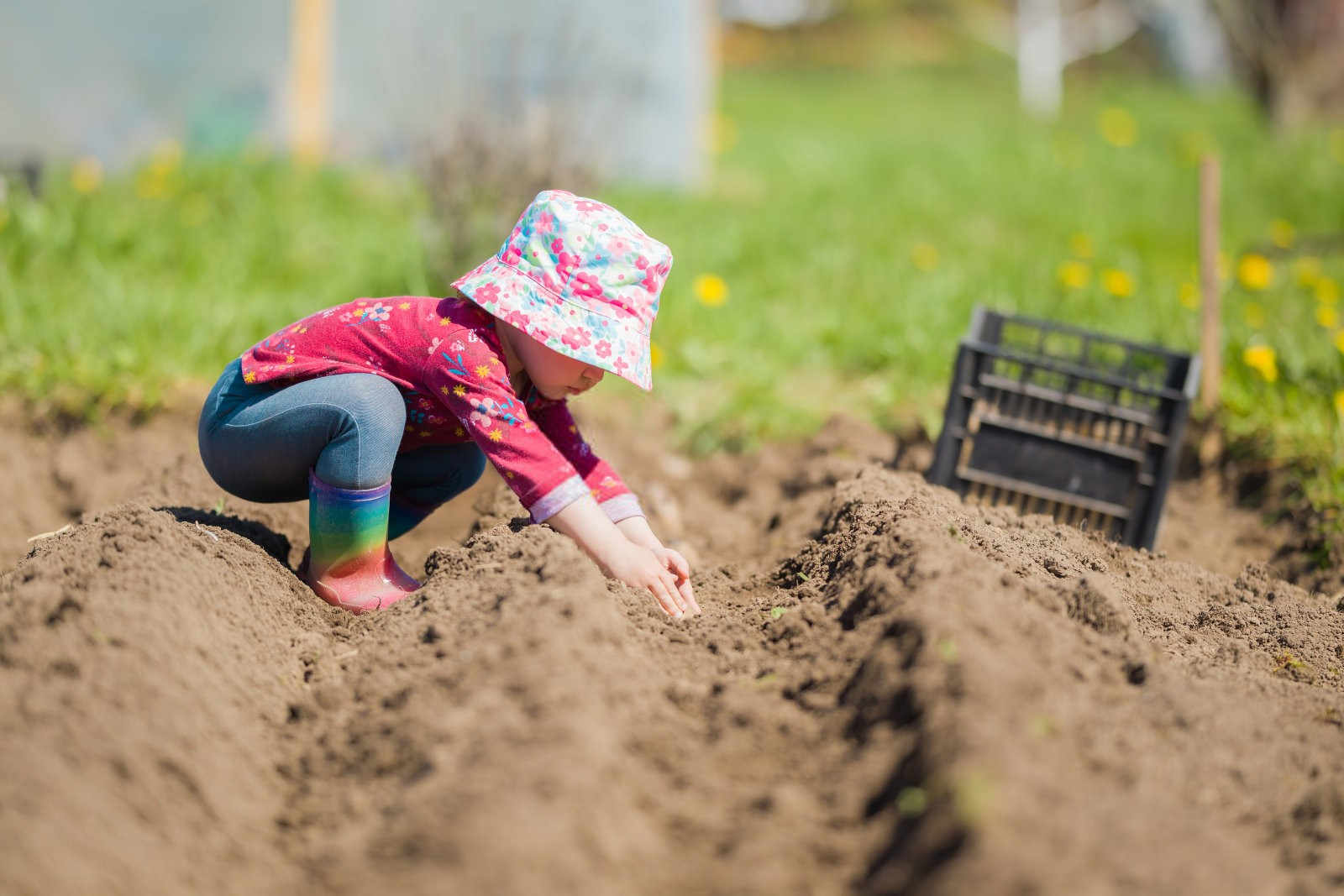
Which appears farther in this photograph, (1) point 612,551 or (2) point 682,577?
(2) point 682,577

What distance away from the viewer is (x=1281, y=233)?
5.18m

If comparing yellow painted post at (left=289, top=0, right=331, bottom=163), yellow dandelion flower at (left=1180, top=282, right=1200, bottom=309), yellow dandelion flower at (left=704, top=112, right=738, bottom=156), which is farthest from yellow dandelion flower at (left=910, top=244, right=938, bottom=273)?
yellow painted post at (left=289, top=0, right=331, bottom=163)

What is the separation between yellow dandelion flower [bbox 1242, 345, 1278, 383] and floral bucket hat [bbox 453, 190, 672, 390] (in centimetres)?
220

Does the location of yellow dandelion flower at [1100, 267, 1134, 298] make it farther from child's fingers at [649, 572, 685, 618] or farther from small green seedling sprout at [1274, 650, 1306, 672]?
child's fingers at [649, 572, 685, 618]

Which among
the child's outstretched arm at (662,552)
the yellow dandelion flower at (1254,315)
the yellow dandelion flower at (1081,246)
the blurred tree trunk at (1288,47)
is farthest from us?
the blurred tree trunk at (1288,47)

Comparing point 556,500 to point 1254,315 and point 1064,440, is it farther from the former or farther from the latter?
point 1254,315

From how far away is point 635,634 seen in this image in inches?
78.9

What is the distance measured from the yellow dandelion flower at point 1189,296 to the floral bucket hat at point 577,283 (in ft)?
9.05

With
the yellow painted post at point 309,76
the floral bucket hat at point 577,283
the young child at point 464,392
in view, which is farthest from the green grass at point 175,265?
the floral bucket hat at point 577,283

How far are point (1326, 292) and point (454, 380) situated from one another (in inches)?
139

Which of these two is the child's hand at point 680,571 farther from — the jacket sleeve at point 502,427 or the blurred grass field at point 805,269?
the blurred grass field at point 805,269

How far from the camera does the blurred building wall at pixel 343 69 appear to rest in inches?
231

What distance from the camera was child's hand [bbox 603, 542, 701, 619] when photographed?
2229 millimetres

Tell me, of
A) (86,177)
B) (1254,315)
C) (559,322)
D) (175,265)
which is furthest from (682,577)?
(86,177)
